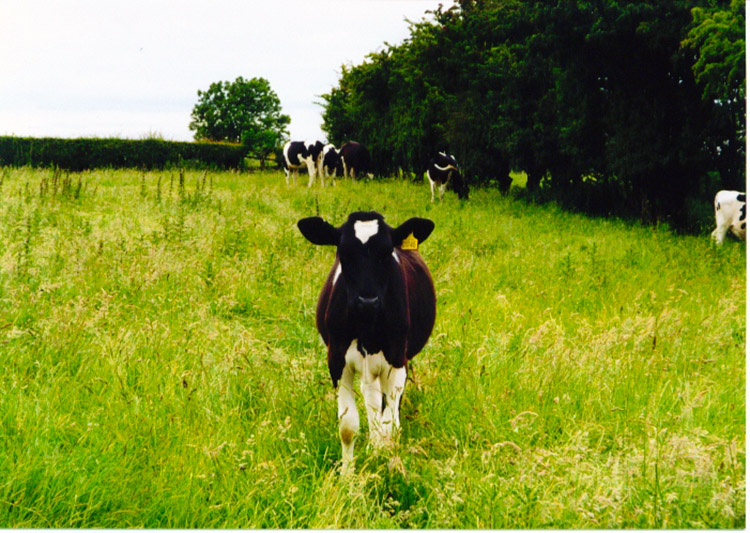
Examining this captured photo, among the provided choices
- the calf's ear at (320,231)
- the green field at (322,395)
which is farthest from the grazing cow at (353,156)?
the calf's ear at (320,231)

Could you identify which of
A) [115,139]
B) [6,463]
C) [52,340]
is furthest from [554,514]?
[115,139]

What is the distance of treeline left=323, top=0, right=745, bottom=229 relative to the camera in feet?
31.0

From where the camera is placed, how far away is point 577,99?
12.4 metres

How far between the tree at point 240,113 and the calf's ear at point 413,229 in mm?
3013

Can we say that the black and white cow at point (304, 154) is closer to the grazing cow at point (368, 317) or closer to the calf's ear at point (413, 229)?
the calf's ear at point (413, 229)

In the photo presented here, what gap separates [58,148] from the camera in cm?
1708

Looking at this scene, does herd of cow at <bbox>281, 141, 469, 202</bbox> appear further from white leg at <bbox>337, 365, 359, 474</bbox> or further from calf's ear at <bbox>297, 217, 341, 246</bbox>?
white leg at <bbox>337, 365, 359, 474</bbox>

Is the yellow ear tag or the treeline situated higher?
the treeline

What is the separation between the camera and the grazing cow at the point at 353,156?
22.5 m

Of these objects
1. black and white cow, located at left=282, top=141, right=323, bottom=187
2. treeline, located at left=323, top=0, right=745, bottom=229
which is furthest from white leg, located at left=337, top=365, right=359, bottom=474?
black and white cow, located at left=282, top=141, right=323, bottom=187

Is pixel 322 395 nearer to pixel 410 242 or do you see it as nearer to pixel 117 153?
pixel 410 242

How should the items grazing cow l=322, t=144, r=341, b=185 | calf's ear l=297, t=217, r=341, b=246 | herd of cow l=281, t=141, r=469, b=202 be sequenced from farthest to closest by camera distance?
grazing cow l=322, t=144, r=341, b=185 < herd of cow l=281, t=141, r=469, b=202 < calf's ear l=297, t=217, r=341, b=246

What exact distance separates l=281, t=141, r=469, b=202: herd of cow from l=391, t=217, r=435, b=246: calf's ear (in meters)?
13.5

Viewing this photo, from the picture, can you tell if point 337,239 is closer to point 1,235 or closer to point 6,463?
point 6,463
